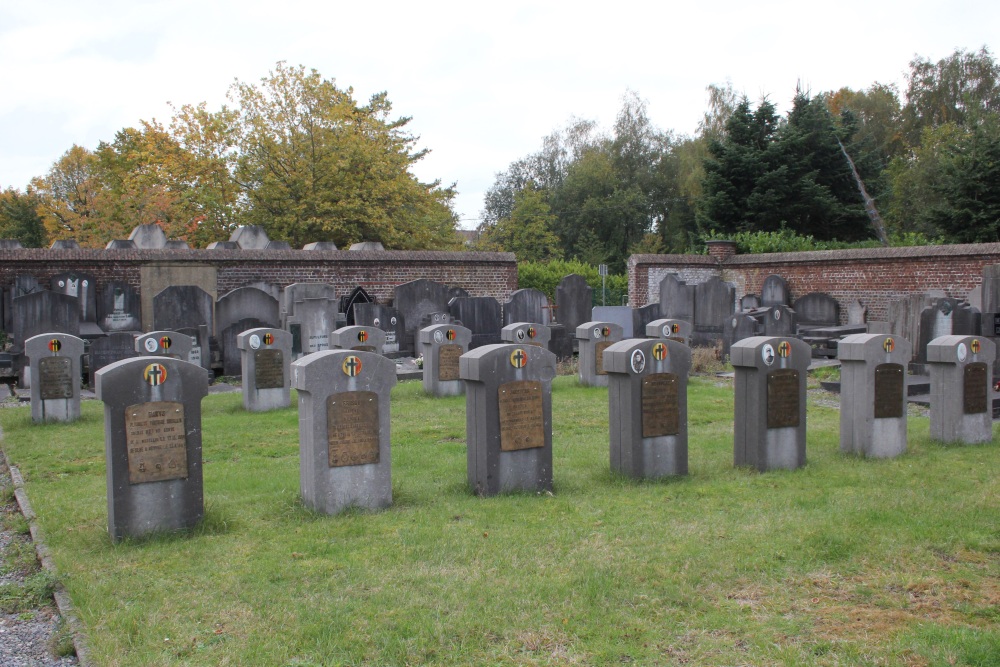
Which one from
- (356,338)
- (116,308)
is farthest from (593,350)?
(116,308)

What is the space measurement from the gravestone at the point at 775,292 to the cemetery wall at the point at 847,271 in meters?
0.27

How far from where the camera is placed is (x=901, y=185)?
3609 centimetres

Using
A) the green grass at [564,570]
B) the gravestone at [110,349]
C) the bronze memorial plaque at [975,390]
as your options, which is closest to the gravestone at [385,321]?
the gravestone at [110,349]

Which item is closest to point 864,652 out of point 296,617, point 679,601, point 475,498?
point 679,601

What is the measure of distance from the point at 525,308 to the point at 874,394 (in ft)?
Answer: 37.2

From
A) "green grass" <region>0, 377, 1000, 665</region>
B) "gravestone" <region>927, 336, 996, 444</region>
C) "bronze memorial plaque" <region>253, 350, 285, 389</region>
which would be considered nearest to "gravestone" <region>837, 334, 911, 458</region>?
"green grass" <region>0, 377, 1000, 665</region>

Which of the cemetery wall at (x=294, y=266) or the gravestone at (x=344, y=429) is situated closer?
the gravestone at (x=344, y=429)

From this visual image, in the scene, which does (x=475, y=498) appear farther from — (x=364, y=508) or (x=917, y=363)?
(x=917, y=363)

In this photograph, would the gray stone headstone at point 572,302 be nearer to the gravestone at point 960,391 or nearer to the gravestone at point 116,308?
the gravestone at point 116,308

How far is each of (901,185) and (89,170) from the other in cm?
3913

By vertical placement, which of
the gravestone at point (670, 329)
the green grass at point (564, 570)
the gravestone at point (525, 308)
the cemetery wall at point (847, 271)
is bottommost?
the green grass at point (564, 570)

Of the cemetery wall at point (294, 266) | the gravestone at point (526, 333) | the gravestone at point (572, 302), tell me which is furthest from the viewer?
the gravestone at point (572, 302)

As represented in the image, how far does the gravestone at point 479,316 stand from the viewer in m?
18.7

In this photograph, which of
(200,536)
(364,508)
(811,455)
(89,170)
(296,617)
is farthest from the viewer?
(89,170)
